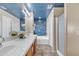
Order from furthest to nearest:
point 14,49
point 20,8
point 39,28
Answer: point 39,28 → point 20,8 → point 14,49

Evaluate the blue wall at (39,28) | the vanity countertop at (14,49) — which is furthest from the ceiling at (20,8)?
the vanity countertop at (14,49)

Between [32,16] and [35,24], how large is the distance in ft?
0.97

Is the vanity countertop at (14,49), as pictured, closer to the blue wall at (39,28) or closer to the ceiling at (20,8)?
the ceiling at (20,8)

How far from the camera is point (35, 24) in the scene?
3.76 m

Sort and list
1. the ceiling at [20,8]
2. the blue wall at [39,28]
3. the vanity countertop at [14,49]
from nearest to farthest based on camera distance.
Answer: the vanity countertop at [14,49], the ceiling at [20,8], the blue wall at [39,28]

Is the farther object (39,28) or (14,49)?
(39,28)

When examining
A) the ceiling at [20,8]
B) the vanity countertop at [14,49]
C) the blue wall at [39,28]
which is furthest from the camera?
A: the blue wall at [39,28]

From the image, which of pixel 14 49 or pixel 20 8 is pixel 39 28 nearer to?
pixel 20 8

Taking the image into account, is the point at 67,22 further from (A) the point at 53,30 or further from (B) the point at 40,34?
(A) the point at 53,30

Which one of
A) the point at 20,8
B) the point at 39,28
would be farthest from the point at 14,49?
the point at 39,28

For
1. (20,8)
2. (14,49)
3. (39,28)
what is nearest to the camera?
(14,49)

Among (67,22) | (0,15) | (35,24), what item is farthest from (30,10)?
(67,22)

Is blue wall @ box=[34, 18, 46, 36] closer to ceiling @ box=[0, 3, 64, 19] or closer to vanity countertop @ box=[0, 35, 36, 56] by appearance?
ceiling @ box=[0, 3, 64, 19]

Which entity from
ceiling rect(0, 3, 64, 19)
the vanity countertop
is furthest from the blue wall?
the vanity countertop
